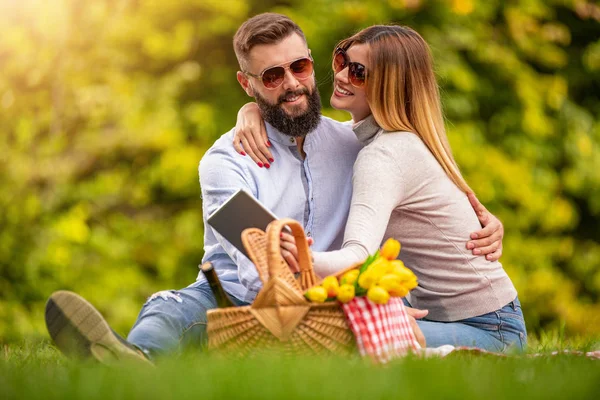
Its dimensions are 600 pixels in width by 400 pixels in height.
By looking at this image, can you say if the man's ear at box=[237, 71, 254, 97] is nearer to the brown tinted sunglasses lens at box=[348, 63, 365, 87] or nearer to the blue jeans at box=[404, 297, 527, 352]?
the brown tinted sunglasses lens at box=[348, 63, 365, 87]

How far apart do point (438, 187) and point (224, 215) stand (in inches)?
38.7

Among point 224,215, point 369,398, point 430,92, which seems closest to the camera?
point 369,398

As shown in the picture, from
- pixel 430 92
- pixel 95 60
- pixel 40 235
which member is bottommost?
pixel 40 235

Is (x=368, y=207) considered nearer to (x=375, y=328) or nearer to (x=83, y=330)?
(x=375, y=328)

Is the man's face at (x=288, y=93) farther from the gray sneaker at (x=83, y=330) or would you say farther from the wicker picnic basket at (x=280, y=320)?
the gray sneaker at (x=83, y=330)

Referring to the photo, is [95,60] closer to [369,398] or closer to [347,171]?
[347,171]

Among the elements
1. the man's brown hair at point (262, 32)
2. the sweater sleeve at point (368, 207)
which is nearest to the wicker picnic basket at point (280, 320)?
the sweater sleeve at point (368, 207)

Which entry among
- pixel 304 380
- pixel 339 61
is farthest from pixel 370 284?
pixel 339 61

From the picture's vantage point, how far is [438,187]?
11.8ft

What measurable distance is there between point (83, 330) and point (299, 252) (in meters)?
0.81

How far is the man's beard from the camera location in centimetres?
399

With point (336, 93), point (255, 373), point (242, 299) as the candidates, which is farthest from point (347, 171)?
point (255, 373)

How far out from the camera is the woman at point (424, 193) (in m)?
3.50

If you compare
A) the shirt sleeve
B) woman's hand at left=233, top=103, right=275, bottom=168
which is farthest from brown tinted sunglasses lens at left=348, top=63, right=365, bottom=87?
the shirt sleeve
